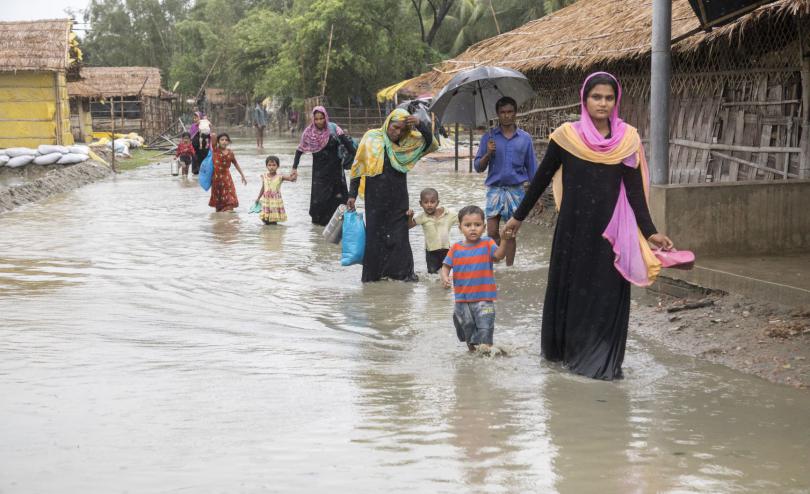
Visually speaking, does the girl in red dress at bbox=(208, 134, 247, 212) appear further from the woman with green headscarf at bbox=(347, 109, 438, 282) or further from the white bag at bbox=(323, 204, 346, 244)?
the woman with green headscarf at bbox=(347, 109, 438, 282)

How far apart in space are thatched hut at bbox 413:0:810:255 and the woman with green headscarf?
2141mm

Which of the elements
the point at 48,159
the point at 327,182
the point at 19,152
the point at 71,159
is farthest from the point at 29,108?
the point at 327,182

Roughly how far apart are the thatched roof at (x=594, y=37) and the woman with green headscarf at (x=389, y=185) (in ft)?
8.27

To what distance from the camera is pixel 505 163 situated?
9391mm

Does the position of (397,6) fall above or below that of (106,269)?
above

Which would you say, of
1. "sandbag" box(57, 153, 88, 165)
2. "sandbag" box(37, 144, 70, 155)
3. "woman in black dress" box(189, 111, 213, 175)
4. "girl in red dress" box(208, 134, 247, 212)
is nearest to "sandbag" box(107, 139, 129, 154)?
"sandbag" box(37, 144, 70, 155)

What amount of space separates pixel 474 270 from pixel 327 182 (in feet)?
24.9

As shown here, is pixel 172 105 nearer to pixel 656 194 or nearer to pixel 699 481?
pixel 656 194

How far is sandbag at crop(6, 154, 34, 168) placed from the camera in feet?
79.4

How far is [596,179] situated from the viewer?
5.74 meters

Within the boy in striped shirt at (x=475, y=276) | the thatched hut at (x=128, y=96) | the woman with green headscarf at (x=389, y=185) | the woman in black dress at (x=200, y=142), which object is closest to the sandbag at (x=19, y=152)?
the woman in black dress at (x=200, y=142)

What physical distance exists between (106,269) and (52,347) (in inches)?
144

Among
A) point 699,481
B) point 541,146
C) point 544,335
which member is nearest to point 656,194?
point 544,335

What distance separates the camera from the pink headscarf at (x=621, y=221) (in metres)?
5.67
